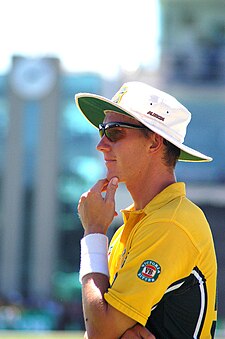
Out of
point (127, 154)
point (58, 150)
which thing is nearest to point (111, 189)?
point (127, 154)

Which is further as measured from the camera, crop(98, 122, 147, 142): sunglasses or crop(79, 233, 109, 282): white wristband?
crop(98, 122, 147, 142): sunglasses

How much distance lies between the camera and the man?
8.71 ft

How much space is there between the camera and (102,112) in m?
3.29

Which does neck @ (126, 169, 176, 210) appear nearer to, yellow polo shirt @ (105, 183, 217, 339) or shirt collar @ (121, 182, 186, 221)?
shirt collar @ (121, 182, 186, 221)

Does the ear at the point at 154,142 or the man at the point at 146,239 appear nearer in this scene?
the man at the point at 146,239

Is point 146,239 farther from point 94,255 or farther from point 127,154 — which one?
point 127,154

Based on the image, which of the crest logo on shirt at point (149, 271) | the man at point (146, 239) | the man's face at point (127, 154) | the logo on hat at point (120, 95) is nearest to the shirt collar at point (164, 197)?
the man at point (146, 239)

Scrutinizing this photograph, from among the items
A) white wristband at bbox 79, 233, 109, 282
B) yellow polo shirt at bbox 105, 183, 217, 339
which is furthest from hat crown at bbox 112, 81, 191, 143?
white wristband at bbox 79, 233, 109, 282

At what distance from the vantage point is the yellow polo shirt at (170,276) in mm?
2654

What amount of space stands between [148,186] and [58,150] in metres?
28.6

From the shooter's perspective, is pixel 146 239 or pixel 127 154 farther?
pixel 127 154

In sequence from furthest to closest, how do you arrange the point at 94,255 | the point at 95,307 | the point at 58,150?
the point at 58,150
the point at 94,255
the point at 95,307

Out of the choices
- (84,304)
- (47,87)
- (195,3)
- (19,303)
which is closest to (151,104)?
(84,304)

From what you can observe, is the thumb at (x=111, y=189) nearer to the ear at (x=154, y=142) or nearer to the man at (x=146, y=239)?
the man at (x=146, y=239)
